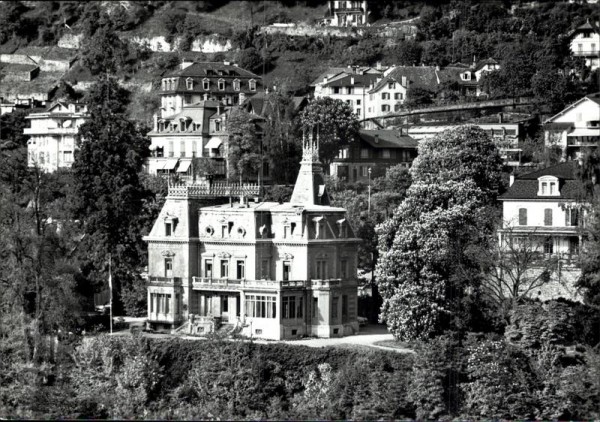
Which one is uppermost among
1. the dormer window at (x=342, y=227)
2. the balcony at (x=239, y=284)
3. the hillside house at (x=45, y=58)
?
the hillside house at (x=45, y=58)

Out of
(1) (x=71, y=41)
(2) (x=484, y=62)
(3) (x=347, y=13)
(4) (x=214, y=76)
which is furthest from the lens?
(1) (x=71, y=41)

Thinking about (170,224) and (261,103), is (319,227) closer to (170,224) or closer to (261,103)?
(170,224)

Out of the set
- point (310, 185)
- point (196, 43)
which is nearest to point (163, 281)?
point (310, 185)

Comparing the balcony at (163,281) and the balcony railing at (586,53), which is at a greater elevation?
the balcony railing at (586,53)

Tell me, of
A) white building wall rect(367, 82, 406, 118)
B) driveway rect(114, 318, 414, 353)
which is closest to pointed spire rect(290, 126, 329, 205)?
driveway rect(114, 318, 414, 353)

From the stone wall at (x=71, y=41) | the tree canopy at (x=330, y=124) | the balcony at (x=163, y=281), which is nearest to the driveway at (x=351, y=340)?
the balcony at (x=163, y=281)

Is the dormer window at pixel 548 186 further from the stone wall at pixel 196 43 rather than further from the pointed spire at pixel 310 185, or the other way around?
the stone wall at pixel 196 43
